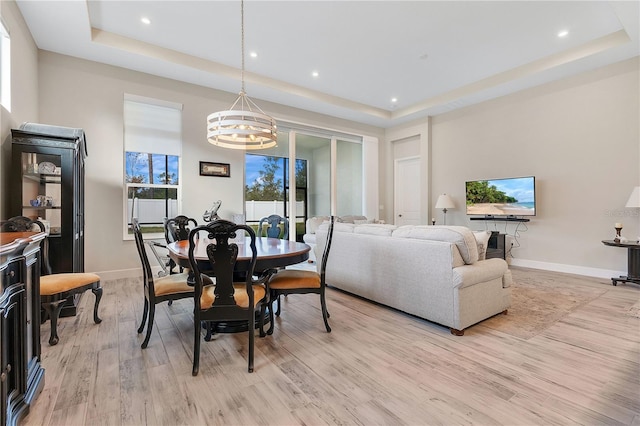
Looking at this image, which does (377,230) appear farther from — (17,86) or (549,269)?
(17,86)

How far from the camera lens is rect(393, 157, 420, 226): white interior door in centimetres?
763

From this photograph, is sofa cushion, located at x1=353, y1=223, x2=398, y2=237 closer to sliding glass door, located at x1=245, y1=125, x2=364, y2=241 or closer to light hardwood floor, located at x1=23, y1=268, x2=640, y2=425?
light hardwood floor, located at x1=23, y1=268, x2=640, y2=425

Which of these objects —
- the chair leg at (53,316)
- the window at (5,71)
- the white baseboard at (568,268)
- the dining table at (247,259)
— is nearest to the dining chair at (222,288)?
the dining table at (247,259)

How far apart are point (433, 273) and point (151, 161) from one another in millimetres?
4534

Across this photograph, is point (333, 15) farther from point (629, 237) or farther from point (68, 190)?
point (629, 237)

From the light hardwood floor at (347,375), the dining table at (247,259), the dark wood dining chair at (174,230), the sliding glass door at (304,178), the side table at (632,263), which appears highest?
the sliding glass door at (304,178)

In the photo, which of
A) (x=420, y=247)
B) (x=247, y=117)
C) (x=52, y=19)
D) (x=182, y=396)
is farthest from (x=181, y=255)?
(x=52, y=19)

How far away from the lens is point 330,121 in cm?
709

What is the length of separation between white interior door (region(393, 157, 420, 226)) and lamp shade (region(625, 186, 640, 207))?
3.83m

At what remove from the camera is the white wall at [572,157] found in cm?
449

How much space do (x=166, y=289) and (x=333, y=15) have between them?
Result: 358 cm

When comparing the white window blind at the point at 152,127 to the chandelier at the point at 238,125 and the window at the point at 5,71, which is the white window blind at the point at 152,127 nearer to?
the window at the point at 5,71

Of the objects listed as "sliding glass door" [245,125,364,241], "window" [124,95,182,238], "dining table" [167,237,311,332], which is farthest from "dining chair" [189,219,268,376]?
"sliding glass door" [245,125,364,241]

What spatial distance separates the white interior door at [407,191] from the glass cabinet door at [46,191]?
6772 millimetres
